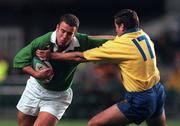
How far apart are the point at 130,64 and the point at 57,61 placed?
1047 mm

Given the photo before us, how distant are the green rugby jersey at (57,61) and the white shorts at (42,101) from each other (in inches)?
3.4

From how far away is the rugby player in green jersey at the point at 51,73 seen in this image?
35.4ft

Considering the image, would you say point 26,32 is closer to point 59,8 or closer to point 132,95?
point 59,8

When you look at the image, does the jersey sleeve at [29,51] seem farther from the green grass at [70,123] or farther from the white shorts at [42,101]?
the green grass at [70,123]

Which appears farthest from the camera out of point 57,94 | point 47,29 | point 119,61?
point 47,29

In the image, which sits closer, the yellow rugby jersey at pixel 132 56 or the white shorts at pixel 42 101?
the yellow rugby jersey at pixel 132 56

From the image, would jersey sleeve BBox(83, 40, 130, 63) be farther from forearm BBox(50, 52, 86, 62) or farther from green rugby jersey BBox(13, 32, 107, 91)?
green rugby jersey BBox(13, 32, 107, 91)

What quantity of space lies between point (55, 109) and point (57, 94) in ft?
Answer: 0.77

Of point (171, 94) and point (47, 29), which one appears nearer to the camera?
point (171, 94)

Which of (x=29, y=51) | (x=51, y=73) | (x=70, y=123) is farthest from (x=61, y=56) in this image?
(x=70, y=123)

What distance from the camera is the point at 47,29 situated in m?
28.7

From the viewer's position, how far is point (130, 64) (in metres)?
10.5

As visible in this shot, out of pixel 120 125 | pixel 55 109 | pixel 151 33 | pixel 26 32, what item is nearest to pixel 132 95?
pixel 120 125

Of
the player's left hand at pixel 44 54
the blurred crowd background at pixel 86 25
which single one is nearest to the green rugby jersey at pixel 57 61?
the player's left hand at pixel 44 54
